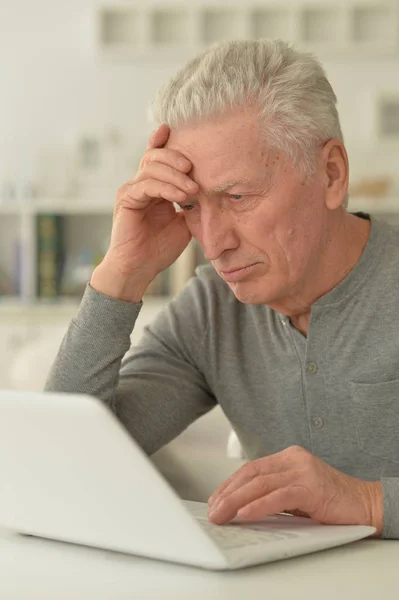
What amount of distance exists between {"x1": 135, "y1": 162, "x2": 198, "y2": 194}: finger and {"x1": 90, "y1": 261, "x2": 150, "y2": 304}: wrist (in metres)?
0.18

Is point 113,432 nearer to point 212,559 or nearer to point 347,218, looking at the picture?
point 212,559

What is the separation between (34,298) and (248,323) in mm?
3739

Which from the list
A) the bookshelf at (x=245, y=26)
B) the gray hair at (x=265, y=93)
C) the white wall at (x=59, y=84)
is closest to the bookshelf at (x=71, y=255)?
the white wall at (x=59, y=84)

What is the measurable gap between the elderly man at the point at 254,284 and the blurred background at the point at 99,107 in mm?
3447

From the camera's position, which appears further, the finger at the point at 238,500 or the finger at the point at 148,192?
the finger at the point at 148,192

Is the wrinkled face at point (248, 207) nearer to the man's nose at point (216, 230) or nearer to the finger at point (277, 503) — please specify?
the man's nose at point (216, 230)

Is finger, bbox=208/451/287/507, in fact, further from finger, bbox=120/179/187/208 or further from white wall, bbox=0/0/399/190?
white wall, bbox=0/0/399/190

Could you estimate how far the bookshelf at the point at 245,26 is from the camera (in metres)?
5.14

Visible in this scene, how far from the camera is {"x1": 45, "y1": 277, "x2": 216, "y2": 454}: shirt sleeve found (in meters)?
1.46

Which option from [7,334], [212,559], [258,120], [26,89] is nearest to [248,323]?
[258,120]

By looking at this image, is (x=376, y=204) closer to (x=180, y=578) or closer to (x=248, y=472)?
(x=248, y=472)

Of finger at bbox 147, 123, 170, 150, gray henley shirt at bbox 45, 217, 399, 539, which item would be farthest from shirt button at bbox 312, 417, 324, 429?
finger at bbox 147, 123, 170, 150

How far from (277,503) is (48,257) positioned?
14.2 ft

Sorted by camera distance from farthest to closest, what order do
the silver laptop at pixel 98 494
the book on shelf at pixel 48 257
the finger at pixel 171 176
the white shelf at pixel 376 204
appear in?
1. the book on shelf at pixel 48 257
2. the white shelf at pixel 376 204
3. the finger at pixel 171 176
4. the silver laptop at pixel 98 494
